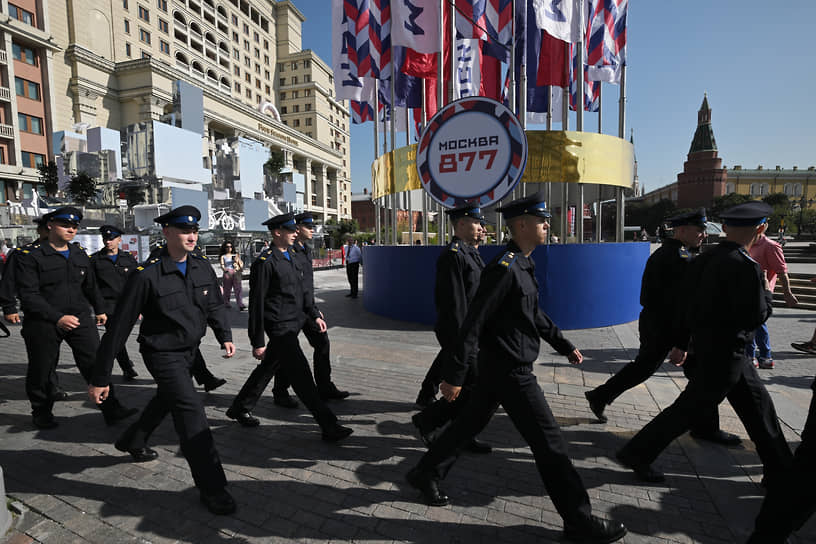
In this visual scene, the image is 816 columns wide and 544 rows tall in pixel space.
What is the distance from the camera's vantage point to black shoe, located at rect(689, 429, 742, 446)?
358 cm

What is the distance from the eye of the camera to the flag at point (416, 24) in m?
8.28

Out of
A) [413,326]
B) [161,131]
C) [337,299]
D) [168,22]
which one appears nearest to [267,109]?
[168,22]

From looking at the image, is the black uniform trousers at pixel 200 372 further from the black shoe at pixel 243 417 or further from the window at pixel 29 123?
the window at pixel 29 123

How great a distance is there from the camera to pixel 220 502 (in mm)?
2723

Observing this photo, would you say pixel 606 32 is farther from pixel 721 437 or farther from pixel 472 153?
pixel 721 437

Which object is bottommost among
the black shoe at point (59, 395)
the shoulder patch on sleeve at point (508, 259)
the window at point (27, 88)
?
the black shoe at point (59, 395)

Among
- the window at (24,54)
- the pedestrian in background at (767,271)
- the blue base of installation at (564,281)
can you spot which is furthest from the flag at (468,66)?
the window at (24,54)

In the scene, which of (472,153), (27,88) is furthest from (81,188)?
(472,153)

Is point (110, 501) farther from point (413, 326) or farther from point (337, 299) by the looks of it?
point (337, 299)

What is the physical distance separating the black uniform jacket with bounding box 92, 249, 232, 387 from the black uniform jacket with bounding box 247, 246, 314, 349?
0.60 meters


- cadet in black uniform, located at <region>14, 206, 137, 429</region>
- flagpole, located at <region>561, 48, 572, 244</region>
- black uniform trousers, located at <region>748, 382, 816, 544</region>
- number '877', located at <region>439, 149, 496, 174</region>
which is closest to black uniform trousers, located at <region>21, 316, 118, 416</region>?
cadet in black uniform, located at <region>14, 206, 137, 429</region>

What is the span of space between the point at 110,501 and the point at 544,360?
16.7 ft

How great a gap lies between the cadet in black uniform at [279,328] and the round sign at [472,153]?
10.8 ft

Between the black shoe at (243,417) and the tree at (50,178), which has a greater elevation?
the tree at (50,178)
